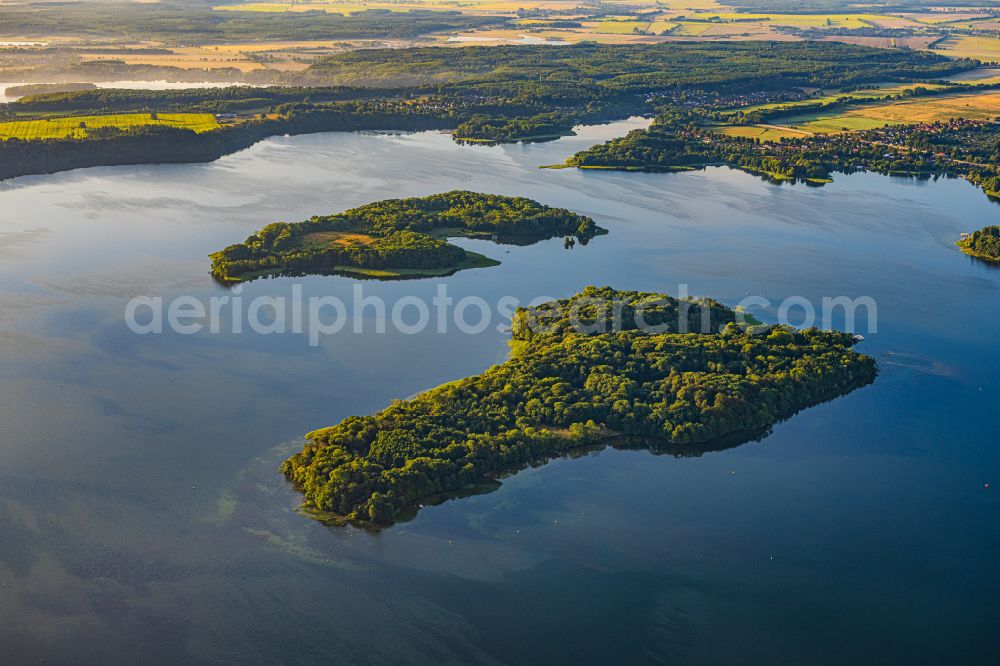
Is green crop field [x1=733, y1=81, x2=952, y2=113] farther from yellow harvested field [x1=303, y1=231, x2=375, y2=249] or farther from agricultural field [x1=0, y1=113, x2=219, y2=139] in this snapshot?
yellow harvested field [x1=303, y1=231, x2=375, y2=249]

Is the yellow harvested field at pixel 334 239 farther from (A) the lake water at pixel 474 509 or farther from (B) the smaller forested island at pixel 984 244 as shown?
(B) the smaller forested island at pixel 984 244

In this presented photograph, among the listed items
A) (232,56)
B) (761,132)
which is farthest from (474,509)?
(232,56)

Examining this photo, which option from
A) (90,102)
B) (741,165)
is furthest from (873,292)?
(90,102)

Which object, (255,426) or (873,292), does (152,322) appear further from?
(873,292)

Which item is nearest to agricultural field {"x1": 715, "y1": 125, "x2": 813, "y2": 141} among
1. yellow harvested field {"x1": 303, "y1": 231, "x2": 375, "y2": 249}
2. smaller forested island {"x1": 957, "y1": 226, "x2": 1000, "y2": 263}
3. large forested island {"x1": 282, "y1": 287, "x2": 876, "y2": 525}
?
smaller forested island {"x1": 957, "y1": 226, "x2": 1000, "y2": 263}

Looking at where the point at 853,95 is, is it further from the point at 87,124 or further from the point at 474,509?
the point at 474,509

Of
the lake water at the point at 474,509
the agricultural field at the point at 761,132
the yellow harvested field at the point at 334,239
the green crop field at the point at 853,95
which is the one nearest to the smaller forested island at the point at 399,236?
the yellow harvested field at the point at 334,239
